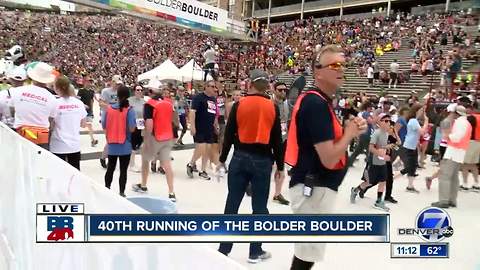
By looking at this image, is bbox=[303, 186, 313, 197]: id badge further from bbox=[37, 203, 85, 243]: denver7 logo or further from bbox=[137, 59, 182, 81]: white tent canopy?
bbox=[137, 59, 182, 81]: white tent canopy

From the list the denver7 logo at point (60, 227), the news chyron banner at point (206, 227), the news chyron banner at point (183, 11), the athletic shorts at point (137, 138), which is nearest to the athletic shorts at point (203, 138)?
the athletic shorts at point (137, 138)

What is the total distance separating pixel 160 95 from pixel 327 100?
4243mm

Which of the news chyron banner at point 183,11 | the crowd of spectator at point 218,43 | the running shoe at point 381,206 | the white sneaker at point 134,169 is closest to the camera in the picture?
the running shoe at point 381,206

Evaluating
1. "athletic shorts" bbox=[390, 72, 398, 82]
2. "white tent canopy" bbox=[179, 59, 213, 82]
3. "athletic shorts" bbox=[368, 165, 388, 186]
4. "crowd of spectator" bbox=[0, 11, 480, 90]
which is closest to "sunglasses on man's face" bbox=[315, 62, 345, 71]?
"athletic shorts" bbox=[368, 165, 388, 186]

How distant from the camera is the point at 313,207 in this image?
2418 millimetres

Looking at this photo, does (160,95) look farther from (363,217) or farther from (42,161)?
(363,217)

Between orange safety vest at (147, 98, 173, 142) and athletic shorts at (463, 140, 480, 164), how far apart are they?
183 inches

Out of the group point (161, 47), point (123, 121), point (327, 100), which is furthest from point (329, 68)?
point (161, 47)

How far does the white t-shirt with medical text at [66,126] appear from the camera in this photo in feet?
15.8

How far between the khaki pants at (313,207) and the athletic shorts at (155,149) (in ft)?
12.6

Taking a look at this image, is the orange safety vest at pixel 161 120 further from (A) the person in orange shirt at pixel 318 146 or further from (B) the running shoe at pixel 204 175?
(A) the person in orange shirt at pixel 318 146

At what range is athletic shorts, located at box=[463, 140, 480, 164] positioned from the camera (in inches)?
291

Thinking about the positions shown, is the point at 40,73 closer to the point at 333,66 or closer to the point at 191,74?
the point at 333,66

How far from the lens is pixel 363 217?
246cm
